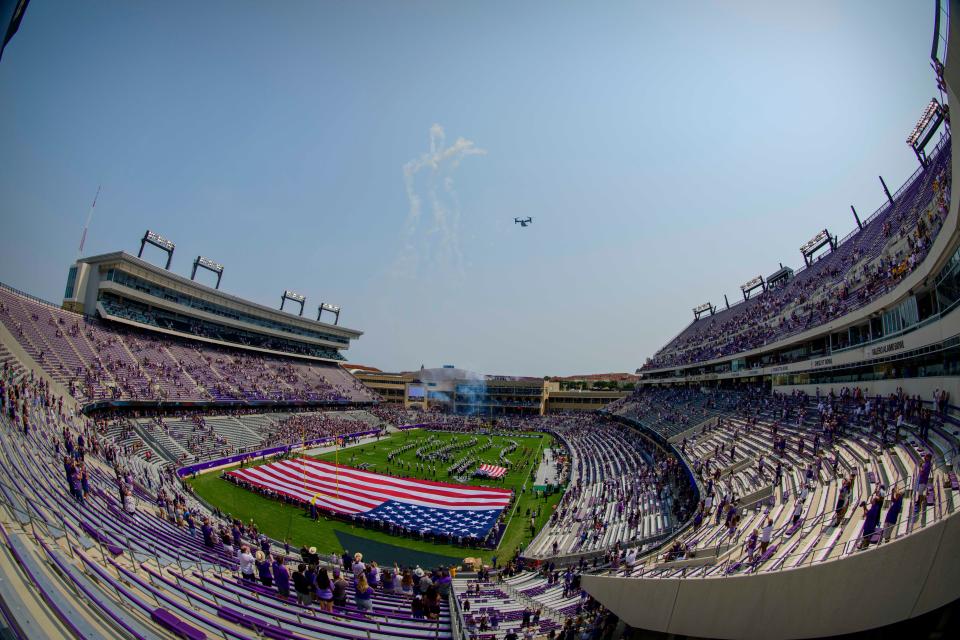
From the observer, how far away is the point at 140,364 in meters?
39.3

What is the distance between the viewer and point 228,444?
35.2 m

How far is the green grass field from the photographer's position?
20406mm

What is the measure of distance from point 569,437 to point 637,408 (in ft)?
29.1

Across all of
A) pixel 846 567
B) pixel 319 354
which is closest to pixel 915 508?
pixel 846 567

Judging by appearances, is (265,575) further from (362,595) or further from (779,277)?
(779,277)

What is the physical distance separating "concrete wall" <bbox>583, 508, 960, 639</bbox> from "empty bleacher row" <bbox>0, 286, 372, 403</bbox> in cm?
3468

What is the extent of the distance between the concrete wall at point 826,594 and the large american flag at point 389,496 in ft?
47.9

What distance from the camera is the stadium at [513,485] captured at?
671cm

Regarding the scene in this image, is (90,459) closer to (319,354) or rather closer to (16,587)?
(16,587)

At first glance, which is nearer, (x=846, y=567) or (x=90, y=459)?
(x=846, y=567)

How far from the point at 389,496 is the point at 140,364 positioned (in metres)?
29.4

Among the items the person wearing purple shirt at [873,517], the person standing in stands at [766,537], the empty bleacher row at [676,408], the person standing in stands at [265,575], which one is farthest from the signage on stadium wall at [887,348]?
the person standing in stands at [265,575]

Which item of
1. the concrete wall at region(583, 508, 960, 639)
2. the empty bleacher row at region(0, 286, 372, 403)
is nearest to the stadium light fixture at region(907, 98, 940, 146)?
the concrete wall at region(583, 508, 960, 639)

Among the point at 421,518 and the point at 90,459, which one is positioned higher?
the point at 90,459
